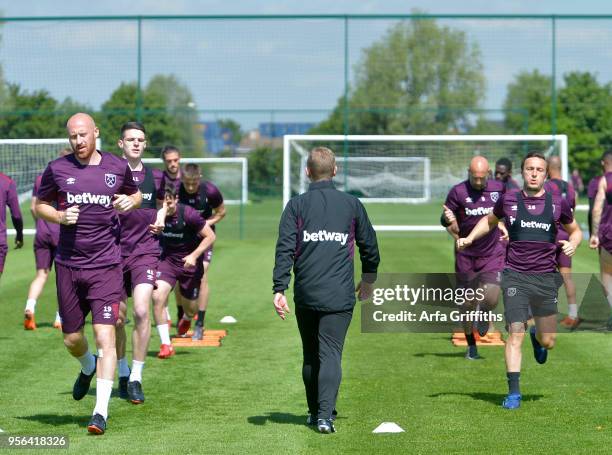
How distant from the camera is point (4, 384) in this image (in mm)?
10156

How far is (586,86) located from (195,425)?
95.9 ft

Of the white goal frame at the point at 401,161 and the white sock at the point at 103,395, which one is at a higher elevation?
the white goal frame at the point at 401,161

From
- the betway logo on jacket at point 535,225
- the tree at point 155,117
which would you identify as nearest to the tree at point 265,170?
the tree at point 155,117

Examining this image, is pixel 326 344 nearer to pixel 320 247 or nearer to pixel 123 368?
pixel 320 247

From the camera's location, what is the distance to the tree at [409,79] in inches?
1255

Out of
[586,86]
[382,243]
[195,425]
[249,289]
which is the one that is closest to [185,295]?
[195,425]

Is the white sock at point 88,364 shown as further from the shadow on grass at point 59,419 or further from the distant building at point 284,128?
the distant building at point 284,128

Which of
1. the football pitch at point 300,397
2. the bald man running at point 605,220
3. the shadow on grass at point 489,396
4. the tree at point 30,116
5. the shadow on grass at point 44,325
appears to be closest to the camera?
the football pitch at point 300,397

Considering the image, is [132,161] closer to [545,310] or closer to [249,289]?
[545,310]

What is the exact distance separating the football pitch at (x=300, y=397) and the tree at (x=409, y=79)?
57.6 feet

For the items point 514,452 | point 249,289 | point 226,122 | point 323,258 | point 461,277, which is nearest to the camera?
point 514,452

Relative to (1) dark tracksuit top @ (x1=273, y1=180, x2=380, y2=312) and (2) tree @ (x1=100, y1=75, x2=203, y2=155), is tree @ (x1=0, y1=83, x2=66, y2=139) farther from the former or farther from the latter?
(1) dark tracksuit top @ (x1=273, y1=180, x2=380, y2=312)

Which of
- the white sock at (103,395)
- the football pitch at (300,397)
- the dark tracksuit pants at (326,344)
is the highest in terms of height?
the dark tracksuit pants at (326,344)

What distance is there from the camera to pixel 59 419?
861cm
